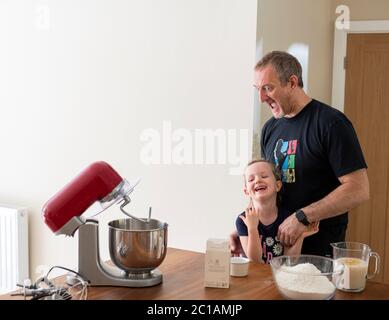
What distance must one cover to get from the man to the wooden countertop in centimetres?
43

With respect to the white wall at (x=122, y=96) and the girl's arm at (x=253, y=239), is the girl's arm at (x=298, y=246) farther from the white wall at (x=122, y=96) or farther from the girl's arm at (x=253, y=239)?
the white wall at (x=122, y=96)

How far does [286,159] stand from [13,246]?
6.98 ft

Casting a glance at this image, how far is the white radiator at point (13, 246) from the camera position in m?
3.56

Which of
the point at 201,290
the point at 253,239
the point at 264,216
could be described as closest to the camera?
the point at 201,290

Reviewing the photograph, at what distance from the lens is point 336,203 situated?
2.07 m

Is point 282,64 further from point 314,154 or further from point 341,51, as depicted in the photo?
point 341,51

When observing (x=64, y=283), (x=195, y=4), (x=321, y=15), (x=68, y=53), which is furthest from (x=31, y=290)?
(x=321, y=15)

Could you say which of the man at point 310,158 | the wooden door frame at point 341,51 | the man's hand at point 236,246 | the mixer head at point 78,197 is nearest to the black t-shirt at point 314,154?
the man at point 310,158

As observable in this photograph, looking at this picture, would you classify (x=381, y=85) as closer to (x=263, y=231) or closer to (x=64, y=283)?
(x=263, y=231)

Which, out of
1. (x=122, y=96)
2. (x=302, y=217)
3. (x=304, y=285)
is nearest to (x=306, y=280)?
(x=304, y=285)

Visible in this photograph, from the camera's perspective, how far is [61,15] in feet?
11.0

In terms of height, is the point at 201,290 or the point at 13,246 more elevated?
the point at 201,290

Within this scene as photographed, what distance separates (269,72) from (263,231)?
0.64 meters

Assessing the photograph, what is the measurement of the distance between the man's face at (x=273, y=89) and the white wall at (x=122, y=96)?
481 millimetres
